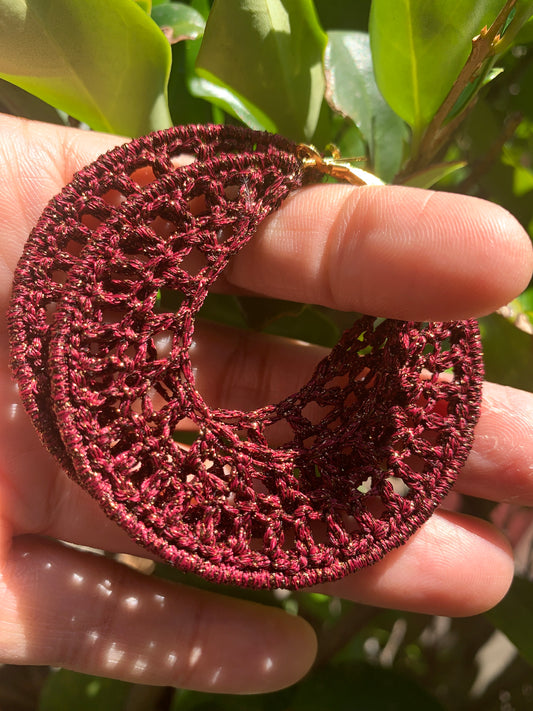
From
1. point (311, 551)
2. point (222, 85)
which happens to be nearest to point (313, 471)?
point (311, 551)

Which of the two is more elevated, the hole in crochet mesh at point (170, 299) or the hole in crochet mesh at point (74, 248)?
the hole in crochet mesh at point (74, 248)

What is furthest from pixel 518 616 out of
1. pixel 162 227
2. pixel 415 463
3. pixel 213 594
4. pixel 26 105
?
pixel 26 105

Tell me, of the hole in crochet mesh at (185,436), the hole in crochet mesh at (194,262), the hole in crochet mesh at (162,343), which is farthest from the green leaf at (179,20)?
the hole in crochet mesh at (185,436)

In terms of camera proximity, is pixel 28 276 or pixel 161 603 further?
pixel 161 603

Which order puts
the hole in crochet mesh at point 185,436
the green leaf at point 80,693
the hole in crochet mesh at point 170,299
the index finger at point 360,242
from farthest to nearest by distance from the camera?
the green leaf at point 80,693 → the hole in crochet mesh at point 185,436 → the hole in crochet mesh at point 170,299 → the index finger at point 360,242

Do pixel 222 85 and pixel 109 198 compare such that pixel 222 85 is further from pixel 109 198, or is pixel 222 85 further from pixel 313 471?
pixel 313 471

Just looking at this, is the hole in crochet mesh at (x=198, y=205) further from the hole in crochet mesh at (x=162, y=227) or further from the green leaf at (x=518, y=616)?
the green leaf at (x=518, y=616)

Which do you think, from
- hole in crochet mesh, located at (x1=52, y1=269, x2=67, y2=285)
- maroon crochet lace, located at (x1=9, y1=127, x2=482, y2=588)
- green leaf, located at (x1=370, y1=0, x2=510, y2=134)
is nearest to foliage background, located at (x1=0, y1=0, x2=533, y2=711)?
green leaf, located at (x1=370, y1=0, x2=510, y2=134)

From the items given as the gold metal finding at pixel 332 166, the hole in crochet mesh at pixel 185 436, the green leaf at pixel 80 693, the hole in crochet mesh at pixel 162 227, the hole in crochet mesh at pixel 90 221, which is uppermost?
the gold metal finding at pixel 332 166
